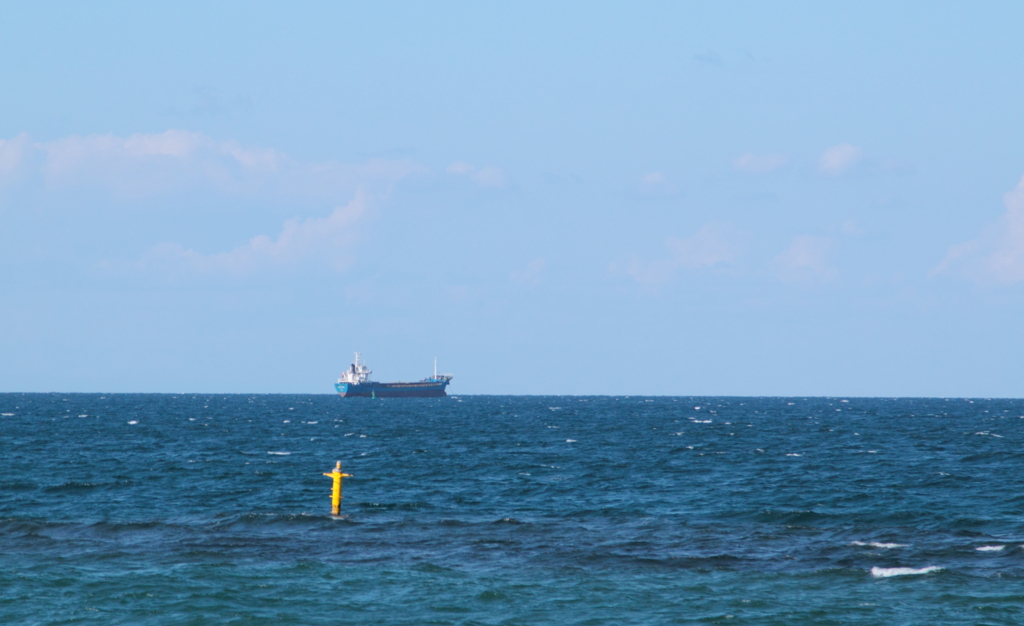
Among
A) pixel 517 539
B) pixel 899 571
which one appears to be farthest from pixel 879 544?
pixel 517 539

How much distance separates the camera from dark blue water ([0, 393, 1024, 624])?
88.0 ft

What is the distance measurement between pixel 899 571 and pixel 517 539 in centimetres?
1319

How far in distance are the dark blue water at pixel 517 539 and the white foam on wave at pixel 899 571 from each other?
0.28ft

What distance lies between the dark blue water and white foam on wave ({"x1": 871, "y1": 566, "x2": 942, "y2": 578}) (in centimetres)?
8

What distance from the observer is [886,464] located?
65.2 m

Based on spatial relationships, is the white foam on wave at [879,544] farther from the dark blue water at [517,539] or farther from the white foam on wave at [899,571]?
the white foam on wave at [899,571]

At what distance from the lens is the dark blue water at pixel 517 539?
2681 centimetres

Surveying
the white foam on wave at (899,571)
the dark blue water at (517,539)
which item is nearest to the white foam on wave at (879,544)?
the dark blue water at (517,539)

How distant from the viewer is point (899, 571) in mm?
30641

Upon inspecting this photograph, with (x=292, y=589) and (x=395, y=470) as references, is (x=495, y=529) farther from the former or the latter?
(x=395, y=470)

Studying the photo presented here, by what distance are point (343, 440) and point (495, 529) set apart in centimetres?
5825

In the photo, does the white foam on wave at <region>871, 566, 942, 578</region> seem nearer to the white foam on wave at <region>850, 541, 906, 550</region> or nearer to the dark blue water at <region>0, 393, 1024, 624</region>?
the dark blue water at <region>0, 393, 1024, 624</region>

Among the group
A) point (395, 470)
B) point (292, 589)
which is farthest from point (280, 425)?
point (292, 589)

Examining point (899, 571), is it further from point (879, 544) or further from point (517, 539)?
A: point (517, 539)
